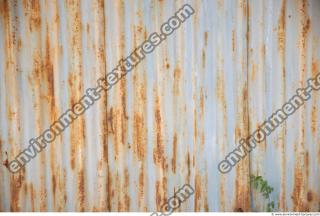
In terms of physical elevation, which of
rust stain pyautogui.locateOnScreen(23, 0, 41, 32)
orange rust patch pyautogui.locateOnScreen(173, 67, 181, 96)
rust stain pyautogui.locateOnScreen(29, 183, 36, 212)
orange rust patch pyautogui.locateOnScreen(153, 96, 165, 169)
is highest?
rust stain pyautogui.locateOnScreen(23, 0, 41, 32)

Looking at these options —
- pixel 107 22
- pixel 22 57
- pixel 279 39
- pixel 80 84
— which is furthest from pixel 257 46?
Result: pixel 22 57

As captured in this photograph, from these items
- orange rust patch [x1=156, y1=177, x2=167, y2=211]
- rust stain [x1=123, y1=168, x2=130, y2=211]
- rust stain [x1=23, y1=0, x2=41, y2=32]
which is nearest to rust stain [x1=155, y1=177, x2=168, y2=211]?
orange rust patch [x1=156, y1=177, x2=167, y2=211]

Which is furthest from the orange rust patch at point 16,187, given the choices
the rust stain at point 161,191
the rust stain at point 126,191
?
the rust stain at point 161,191

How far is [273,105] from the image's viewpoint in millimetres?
3656

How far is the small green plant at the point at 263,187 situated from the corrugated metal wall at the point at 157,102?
0.15ft

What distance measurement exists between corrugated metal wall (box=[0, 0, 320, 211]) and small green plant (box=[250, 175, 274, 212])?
45mm

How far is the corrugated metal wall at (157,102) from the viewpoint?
11.9ft

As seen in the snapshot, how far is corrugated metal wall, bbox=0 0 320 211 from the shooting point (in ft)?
11.9

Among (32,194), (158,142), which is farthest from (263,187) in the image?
(32,194)

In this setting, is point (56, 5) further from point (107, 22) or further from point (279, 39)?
point (279, 39)

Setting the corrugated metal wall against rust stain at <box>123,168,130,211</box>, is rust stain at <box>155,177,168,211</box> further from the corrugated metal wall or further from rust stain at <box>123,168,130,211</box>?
rust stain at <box>123,168,130,211</box>

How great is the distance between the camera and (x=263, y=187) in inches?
145

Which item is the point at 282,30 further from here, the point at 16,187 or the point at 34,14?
the point at 16,187

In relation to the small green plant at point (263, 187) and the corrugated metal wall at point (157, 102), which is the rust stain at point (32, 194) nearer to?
the corrugated metal wall at point (157, 102)
